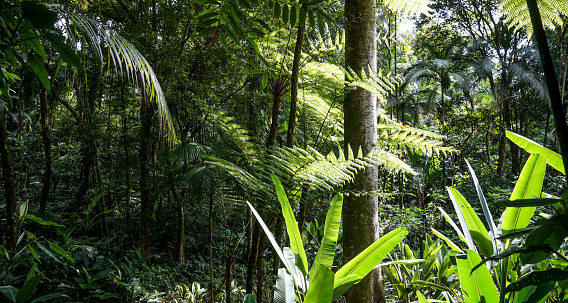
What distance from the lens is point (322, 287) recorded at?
3.24ft

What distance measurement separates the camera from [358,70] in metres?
2.00

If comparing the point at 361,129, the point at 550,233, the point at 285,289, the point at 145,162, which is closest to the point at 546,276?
the point at 550,233

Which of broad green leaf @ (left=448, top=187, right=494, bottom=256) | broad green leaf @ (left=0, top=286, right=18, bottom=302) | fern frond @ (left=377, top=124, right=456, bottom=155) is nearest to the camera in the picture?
broad green leaf @ (left=448, top=187, right=494, bottom=256)

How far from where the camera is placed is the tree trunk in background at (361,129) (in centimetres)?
190

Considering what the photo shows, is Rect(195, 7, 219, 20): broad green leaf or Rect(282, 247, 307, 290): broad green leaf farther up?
Rect(195, 7, 219, 20): broad green leaf

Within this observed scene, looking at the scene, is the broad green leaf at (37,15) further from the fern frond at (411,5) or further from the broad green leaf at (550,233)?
the fern frond at (411,5)

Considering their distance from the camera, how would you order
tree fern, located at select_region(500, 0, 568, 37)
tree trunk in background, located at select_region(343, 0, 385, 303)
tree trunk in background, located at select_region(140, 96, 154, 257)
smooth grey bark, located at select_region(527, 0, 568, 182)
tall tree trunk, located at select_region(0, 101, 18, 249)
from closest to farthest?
smooth grey bark, located at select_region(527, 0, 568, 182)
tree fern, located at select_region(500, 0, 568, 37)
tree trunk in background, located at select_region(343, 0, 385, 303)
tall tree trunk, located at select_region(0, 101, 18, 249)
tree trunk in background, located at select_region(140, 96, 154, 257)

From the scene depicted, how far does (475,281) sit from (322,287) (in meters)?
0.68

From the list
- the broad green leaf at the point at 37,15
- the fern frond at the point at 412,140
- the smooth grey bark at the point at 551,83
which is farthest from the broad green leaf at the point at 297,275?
the fern frond at the point at 412,140

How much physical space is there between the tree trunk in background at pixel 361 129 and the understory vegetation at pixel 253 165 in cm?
2

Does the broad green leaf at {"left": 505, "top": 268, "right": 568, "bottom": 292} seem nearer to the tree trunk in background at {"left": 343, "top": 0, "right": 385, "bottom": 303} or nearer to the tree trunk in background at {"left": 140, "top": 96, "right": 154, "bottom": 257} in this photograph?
the tree trunk in background at {"left": 343, "top": 0, "right": 385, "bottom": 303}

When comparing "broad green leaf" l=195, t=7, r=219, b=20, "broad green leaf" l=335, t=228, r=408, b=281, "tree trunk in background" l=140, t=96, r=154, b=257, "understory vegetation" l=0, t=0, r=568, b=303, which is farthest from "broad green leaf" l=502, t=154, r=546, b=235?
"tree trunk in background" l=140, t=96, r=154, b=257

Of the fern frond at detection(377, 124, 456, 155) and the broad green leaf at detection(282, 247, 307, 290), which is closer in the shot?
the broad green leaf at detection(282, 247, 307, 290)

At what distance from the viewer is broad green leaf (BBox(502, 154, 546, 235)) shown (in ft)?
3.93
